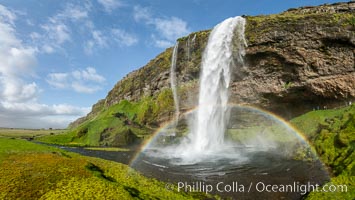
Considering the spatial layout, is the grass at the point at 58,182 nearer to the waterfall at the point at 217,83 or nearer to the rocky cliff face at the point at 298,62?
the waterfall at the point at 217,83

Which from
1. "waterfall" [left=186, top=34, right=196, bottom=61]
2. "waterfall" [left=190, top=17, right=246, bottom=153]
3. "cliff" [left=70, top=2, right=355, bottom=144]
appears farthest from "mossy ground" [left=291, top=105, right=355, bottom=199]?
"waterfall" [left=186, top=34, right=196, bottom=61]

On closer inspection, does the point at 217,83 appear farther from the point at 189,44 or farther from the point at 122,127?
the point at 122,127

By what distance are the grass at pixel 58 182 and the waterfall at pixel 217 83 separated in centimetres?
3159

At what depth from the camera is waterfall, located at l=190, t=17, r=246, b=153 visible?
53.6m

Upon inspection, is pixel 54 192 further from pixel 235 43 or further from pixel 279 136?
pixel 235 43

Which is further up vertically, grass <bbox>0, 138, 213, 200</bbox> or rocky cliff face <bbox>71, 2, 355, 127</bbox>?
rocky cliff face <bbox>71, 2, 355, 127</bbox>

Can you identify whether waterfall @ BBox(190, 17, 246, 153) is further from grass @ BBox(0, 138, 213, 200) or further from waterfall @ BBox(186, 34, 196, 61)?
grass @ BBox(0, 138, 213, 200)

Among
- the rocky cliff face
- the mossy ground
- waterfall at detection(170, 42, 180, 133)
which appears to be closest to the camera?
the mossy ground

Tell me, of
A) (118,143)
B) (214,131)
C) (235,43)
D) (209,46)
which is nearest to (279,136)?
(214,131)

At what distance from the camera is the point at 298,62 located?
186 feet

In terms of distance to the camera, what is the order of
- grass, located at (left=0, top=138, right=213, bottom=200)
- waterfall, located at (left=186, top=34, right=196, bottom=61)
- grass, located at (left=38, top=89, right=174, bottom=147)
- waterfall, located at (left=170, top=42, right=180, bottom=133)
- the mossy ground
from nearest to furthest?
1. grass, located at (left=0, top=138, right=213, bottom=200)
2. the mossy ground
3. grass, located at (left=38, top=89, right=174, bottom=147)
4. waterfall, located at (left=186, top=34, right=196, bottom=61)
5. waterfall, located at (left=170, top=42, right=180, bottom=133)

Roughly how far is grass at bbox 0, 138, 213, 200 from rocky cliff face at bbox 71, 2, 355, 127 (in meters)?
46.2

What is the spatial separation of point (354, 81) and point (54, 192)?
55598mm

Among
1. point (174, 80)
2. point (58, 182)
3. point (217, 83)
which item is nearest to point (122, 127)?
point (174, 80)
